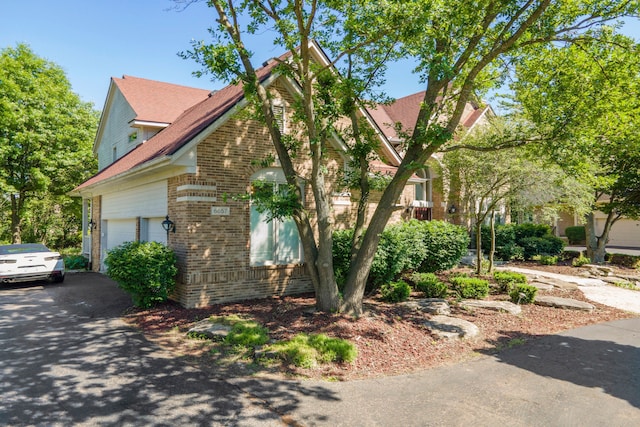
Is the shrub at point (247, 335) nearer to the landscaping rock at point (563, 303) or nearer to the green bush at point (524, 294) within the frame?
the green bush at point (524, 294)

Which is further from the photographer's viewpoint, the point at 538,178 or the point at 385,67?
the point at 538,178

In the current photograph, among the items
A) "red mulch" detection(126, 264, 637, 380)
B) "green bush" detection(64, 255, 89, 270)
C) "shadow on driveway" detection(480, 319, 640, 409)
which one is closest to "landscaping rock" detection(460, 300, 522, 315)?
"red mulch" detection(126, 264, 637, 380)

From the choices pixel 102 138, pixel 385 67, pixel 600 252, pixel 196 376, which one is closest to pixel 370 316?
pixel 196 376

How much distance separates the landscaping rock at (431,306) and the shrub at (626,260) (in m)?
13.4

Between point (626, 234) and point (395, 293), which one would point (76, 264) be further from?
point (626, 234)

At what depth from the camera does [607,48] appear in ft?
26.2

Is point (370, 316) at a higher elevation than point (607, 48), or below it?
below

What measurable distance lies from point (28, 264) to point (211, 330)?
29.6 feet

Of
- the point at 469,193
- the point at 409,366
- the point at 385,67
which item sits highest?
the point at 385,67

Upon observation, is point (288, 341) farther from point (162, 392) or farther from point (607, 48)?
point (607, 48)

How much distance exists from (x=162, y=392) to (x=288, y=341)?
85.7 inches

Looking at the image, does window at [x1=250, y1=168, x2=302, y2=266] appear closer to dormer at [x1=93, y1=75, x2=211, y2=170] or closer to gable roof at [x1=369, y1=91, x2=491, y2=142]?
dormer at [x1=93, y1=75, x2=211, y2=170]

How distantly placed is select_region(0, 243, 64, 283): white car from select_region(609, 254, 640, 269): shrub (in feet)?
75.5

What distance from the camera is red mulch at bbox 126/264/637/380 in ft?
19.6
